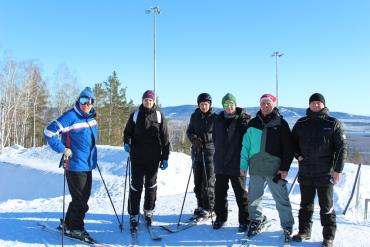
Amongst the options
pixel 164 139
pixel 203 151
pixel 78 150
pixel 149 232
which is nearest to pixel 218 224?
pixel 149 232

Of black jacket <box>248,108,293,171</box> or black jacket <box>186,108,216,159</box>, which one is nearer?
black jacket <box>248,108,293,171</box>

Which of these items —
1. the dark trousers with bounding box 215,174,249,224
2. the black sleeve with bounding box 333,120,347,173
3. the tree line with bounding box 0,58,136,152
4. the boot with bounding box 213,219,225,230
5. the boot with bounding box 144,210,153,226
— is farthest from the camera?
the tree line with bounding box 0,58,136,152

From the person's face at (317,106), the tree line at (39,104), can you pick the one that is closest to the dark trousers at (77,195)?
the person's face at (317,106)

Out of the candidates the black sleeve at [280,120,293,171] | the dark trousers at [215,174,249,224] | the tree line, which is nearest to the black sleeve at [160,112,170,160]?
the dark trousers at [215,174,249,224]

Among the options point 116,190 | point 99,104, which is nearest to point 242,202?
point 116,190

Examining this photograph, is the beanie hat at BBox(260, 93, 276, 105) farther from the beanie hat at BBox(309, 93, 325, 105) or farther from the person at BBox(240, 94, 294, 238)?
the beanie hat at BBox(309, 93, 325, 105)

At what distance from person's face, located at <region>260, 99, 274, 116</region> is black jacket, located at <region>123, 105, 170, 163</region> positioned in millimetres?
1530

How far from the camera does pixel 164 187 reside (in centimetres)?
1394

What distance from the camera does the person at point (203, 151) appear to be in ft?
20.8

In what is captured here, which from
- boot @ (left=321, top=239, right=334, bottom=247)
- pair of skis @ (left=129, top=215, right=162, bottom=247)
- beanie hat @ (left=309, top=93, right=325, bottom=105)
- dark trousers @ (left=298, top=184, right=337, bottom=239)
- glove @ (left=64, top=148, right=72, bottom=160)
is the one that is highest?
beanie hat @ (left=309, top=93, right=325, bottom=105)

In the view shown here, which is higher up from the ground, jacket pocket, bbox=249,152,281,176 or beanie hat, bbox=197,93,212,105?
beanie hat, bbox=197,93,212,105

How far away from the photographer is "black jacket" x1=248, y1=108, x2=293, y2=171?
5.32 meters

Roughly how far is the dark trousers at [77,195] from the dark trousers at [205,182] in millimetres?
1800

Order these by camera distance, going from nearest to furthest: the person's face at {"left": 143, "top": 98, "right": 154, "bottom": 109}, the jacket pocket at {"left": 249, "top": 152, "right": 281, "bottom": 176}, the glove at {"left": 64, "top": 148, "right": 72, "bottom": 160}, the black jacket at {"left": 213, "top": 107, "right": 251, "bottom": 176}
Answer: the glove at {"left": 64, "top": 148, "right": 72, "bottom": 160}, the jacket pocket at {"left": 249, "top": 152, "right": 281, "bottom": 176}, the black jacket at {"left": 213, "top": 107, "right": 251, "bottom": 176}, the person's face at {"left": 143, "top": 98, "right": 154, "bottom": 109}
